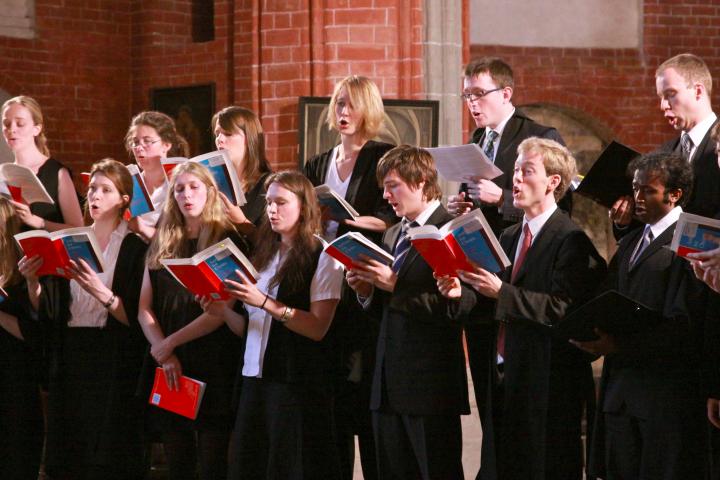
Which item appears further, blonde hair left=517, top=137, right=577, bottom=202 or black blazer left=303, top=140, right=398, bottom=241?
black blazer left=303, top=140, right=398, bottom=241

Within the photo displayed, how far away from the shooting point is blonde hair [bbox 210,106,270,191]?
5.55 m

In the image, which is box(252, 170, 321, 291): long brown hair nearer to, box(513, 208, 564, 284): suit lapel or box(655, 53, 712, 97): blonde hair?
box(513, 208, 564, 284): suit lapel

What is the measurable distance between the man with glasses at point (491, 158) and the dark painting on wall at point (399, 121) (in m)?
2.67

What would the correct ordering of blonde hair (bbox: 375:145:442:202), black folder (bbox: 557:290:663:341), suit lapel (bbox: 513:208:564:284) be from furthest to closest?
blonde hair (bbox: 375:145:442:202), suit lapel (bbox: 513:208:564:284), black folder (bbox: 557:290:663:341)

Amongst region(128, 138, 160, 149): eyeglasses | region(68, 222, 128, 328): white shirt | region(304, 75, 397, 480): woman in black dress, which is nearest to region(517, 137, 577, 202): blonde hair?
region(304, 75, 397, 480): woman in black dress

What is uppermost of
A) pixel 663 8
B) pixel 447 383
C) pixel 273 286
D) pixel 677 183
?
pixel 663 8

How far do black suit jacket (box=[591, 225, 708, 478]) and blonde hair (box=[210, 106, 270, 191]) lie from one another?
6.58 ft

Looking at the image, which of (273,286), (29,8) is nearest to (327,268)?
(273,286)

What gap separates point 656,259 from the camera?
4250 millimetres

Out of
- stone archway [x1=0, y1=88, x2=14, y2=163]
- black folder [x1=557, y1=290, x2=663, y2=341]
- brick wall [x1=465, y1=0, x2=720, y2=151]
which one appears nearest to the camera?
black folder [x1=557, y1=290, x2=663, y2=341]

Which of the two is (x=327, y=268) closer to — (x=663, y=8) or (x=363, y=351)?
→ (x=363, y=351)

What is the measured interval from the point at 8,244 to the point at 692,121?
3138 mm

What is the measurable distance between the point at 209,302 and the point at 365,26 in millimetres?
3631

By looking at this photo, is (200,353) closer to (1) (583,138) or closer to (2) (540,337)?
(2) (540,337)
